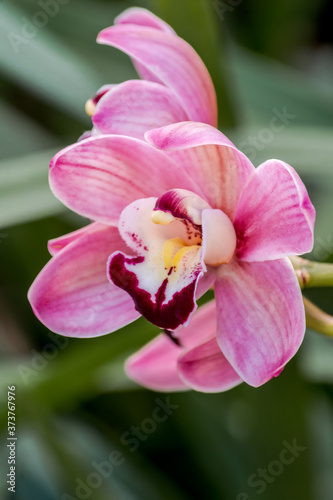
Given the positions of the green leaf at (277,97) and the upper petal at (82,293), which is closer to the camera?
the upper petal at (82,293)

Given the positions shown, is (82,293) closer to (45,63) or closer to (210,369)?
(210,369)

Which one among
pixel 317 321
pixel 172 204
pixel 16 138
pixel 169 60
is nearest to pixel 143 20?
pixel 169 60

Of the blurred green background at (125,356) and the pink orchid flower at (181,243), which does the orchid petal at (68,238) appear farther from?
the blurred green background at (125,356)

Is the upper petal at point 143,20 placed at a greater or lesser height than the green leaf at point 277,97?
greater

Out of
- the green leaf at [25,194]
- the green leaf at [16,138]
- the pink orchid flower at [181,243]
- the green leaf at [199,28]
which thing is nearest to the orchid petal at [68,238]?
the pink orchid flower at [181,243]

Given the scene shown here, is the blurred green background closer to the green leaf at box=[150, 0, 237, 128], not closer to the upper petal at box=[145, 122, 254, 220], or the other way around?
the green leaf at box=[150, 0, 237, 128]

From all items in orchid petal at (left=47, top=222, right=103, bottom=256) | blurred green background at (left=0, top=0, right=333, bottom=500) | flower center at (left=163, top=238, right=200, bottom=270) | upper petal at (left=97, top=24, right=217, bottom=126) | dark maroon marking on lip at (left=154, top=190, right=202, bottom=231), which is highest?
upper petal at (left=97, top=24, right=217, bottom=126)

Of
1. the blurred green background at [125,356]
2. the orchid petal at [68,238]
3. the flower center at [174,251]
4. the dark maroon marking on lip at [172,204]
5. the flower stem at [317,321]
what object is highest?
the dark maroon marking on lip at [172,204]

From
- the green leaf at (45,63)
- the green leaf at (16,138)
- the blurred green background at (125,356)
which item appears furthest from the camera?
the green leaf at (16,138)

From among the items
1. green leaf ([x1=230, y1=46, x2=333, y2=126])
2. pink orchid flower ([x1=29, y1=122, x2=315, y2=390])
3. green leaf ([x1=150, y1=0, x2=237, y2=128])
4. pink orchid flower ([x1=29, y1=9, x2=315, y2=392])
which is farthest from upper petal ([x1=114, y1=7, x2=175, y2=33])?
green leaf ([x1=230, y1=46, x2=333, y2=126])
